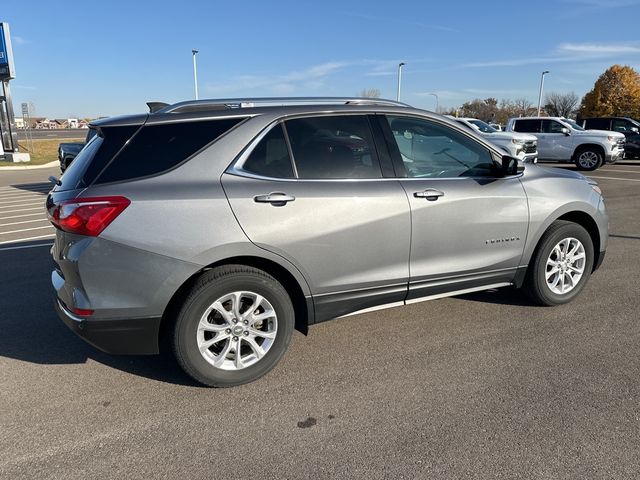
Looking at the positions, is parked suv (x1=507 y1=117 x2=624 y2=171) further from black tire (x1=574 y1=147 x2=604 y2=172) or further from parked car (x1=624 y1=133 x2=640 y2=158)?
parked car (x1=624 y1=133 x2=640 y2=158)

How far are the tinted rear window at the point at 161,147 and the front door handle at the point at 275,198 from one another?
0.49 m

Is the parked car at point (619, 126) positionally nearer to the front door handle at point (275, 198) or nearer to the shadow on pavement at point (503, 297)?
the shadow on pavement at point (503, 297)

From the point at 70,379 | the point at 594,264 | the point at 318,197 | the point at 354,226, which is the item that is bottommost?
the point at 70,379

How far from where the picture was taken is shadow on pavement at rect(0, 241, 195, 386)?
3.49 m

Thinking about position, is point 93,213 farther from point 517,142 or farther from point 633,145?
point 633,145

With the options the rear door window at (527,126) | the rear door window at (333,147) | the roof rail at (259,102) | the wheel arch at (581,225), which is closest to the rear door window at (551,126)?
the rear door window at (527,126)

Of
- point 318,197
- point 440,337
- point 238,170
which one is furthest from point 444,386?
point 238,170

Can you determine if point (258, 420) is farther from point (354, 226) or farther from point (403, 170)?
point (403, 170)

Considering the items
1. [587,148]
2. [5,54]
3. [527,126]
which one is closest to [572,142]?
[587,148]

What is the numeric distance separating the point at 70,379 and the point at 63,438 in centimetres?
70

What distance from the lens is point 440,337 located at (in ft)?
12.7

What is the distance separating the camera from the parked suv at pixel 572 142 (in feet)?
55.5

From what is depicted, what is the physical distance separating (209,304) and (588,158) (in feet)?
59.0

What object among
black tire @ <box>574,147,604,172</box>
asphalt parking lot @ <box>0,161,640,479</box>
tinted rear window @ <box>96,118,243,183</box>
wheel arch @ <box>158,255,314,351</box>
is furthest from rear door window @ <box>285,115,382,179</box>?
black tire @ <box>574,147,604,172</box>
